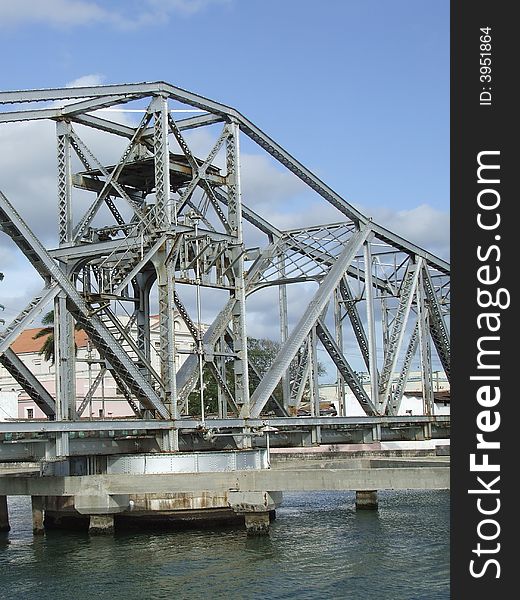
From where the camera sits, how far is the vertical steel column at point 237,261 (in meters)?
44.0

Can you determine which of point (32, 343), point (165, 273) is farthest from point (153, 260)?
point (32, 343)

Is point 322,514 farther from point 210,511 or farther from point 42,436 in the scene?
point 42,436

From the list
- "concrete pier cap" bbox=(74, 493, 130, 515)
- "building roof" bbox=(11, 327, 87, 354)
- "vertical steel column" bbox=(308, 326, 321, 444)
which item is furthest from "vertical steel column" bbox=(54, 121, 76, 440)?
"building roof" bbox=(11, 327, 87, 354)

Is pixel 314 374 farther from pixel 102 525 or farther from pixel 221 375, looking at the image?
pixel 102 525

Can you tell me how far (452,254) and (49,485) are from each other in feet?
81.1

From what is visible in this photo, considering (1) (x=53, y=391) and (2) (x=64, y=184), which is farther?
(1) (x=53, y=391)

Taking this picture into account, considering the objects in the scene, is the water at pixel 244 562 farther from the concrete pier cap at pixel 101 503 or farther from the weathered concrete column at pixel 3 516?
the concrete pier cap at pixel 101 503

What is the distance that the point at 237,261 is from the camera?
144ft

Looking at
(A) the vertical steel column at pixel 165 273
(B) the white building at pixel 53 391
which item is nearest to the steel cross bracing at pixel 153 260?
(A) the vertical steel column at pixel 165 273

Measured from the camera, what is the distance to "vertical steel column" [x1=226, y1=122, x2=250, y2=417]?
44.0 meters

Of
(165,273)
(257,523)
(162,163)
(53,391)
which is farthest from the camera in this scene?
(53,391)

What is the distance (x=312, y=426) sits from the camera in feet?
160

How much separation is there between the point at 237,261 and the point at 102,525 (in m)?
12.3

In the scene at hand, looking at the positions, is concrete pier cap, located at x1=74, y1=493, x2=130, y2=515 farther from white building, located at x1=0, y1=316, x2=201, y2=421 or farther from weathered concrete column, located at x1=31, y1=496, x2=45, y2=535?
white building, located at x1=0, y1=316, x2=201, y2=421
